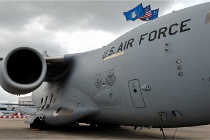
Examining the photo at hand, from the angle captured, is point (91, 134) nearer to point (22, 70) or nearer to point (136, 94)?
point (136, 94)

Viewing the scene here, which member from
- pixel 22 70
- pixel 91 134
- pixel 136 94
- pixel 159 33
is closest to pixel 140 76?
pixel 136 94

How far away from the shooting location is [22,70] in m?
10.4

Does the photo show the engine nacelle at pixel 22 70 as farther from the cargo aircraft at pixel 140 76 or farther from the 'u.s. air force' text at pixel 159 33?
the 'u.s. air force' text at pixel 159 33

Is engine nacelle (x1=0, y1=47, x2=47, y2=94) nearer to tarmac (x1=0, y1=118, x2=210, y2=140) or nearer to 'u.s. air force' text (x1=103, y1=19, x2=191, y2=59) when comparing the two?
tarmac (x1=0, y1=118, x2=210, y2=140)

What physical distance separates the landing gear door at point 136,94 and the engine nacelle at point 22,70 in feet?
11.3

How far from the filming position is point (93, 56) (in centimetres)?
1009

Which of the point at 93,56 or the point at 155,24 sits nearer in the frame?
the point at 155,24

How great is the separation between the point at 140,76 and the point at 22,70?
533 centimetres

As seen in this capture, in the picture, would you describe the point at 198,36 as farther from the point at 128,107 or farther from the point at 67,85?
the point at 67,85

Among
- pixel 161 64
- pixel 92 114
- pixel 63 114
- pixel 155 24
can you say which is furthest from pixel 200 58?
pixel 63 114

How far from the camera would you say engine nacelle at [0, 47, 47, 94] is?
9139mm

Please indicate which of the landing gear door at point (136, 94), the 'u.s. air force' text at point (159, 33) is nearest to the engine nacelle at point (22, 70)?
the 'u.s. air force' text at point (159, 33)

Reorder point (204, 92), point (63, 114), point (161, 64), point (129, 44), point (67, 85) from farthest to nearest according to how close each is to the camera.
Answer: point (67, 85), point (63, 114), point (129, 44), point (161, 64), point (204, 92)

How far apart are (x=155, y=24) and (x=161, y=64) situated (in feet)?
4.50
